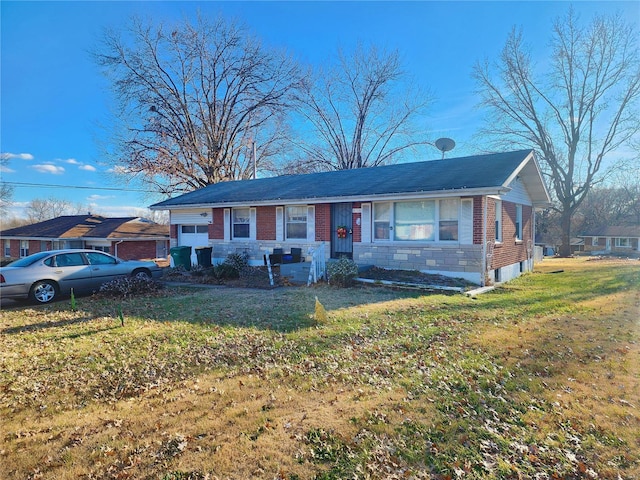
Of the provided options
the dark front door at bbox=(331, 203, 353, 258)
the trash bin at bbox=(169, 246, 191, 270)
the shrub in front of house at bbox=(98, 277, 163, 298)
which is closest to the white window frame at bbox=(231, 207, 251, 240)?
the trash bin at bbox=(169, 246, 191, 270)

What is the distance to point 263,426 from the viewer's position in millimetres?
3414

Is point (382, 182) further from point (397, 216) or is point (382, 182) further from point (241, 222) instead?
point (241, 222)

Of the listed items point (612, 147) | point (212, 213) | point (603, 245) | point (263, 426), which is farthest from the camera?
point (603, 245)

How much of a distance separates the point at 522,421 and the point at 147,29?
32325mm

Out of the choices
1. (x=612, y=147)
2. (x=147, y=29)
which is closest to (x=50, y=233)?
(x=147, y=29)

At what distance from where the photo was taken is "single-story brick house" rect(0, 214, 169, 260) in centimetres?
2677

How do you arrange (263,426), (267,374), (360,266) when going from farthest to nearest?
1. (360,266)
2. (267,374)
3. (263,426)

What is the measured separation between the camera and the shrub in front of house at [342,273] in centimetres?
1096

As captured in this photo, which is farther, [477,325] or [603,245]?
[603,245]

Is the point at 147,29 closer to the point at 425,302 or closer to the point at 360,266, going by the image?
the point at 360,266

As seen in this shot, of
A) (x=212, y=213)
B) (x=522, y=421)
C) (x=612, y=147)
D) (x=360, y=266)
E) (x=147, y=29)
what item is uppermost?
(x=147, y=29)

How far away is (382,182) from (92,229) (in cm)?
2428

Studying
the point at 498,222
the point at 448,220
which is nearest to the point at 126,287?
the point at 448,220

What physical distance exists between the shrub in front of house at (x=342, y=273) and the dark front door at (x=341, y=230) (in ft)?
8.23
